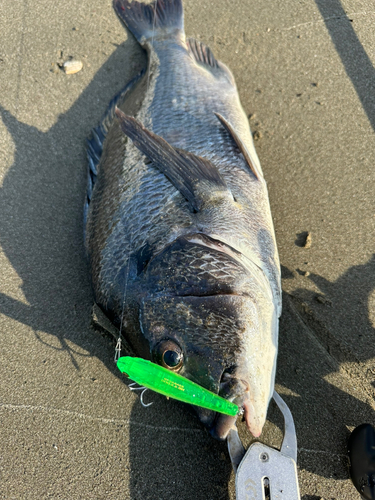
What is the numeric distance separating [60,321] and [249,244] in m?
1.63

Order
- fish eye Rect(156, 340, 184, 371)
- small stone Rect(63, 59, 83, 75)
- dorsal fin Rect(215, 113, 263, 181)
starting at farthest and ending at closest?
small stone Rect(63, 59, 83, 75) → dorsal fin Rect(215, 113, 263, 181) → fish eye Rect(156, 340, 184, 371)

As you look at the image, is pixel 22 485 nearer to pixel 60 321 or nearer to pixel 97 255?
pixel 60 321

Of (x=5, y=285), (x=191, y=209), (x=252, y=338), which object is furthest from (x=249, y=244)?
(x=5, y=285)

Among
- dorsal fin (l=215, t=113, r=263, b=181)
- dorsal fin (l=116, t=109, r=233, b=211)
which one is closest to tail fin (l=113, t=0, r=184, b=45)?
dorsal fin (l=215, t=113, r=263, b=181)

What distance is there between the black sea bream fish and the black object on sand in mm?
823

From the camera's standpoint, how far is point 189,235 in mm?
2262

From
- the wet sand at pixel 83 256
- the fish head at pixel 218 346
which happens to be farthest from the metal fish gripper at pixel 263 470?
the fish head at pixel 218 346

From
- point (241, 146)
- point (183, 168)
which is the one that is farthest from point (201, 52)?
point (183, 168)

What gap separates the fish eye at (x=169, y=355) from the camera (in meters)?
1.92

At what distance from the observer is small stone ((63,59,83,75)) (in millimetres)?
3781

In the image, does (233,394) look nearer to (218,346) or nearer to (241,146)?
(218,346)

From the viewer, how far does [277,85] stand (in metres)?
3.68

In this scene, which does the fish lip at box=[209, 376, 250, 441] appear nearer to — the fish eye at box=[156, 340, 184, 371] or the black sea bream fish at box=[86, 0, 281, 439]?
the black sea bream fish at box=[86, 0, 281, 439]

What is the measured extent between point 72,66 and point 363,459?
442 cm
